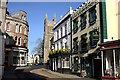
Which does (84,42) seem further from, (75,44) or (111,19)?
(111,19)

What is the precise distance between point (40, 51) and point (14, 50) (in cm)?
5431

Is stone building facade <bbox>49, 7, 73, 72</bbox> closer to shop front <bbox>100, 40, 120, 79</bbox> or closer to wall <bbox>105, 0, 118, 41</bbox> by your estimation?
wall <bbox>105, 0, 118, 41</bbox>

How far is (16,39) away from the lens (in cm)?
6075

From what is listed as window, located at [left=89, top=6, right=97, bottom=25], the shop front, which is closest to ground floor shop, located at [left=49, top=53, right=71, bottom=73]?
window, located at [left=89, top=6, right=97, bottom=25]

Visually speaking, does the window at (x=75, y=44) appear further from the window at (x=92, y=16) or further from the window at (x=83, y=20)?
the window at (x=92, y=16)

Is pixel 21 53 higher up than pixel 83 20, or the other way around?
pixel 83 20

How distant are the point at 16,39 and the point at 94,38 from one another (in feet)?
112

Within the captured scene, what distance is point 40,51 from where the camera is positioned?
113 metres

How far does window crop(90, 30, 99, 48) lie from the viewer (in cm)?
2935

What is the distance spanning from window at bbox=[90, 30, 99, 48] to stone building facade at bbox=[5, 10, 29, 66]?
2961 centimetres

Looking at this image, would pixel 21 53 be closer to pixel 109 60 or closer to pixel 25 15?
pixel 25 15

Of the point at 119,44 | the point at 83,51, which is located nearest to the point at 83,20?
the point at 83,51

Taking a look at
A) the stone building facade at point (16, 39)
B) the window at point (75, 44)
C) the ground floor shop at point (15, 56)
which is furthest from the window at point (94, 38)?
the ground floor shop at point (15, 56)

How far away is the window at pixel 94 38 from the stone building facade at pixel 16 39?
97.1 feet
